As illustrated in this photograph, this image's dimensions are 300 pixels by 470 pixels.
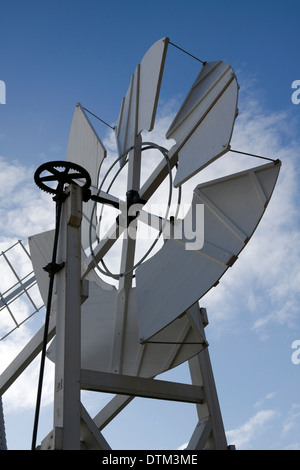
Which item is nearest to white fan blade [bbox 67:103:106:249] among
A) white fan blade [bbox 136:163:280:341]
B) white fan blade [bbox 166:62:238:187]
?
white fan blade [bbox 166:62:238:187]

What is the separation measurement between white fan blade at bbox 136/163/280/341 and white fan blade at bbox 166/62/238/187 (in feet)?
1.05

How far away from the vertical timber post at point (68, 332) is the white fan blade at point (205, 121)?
4.00 ft

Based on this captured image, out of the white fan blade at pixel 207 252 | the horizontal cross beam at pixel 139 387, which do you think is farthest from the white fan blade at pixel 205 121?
the horizontal cross beam at pixel 139 387

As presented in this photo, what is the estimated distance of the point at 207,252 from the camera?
6.04m

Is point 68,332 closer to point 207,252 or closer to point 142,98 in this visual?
point 207,252

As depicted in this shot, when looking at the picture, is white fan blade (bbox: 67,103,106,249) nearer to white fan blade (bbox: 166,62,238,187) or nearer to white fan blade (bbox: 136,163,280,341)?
white fan blade (bbox: 166,62,238,187)

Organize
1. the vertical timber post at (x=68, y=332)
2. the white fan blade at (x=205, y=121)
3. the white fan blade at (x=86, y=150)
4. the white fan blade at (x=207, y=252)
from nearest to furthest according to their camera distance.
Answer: the vertical timber post at (x=68, y=332) < the white fan blade at (x=207, y=252) < the white fan blade at (x=205, y=121) < the white fan blade at (x=86, y=150)

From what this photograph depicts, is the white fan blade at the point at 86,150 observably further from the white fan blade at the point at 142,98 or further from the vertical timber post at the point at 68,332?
the vertical timber post at the point at 68,332

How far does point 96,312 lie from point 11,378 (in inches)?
60.1

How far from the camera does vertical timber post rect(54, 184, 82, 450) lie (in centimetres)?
532

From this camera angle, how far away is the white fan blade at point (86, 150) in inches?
346

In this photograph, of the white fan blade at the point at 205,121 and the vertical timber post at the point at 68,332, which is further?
the white fan blade at the point at 205,121
